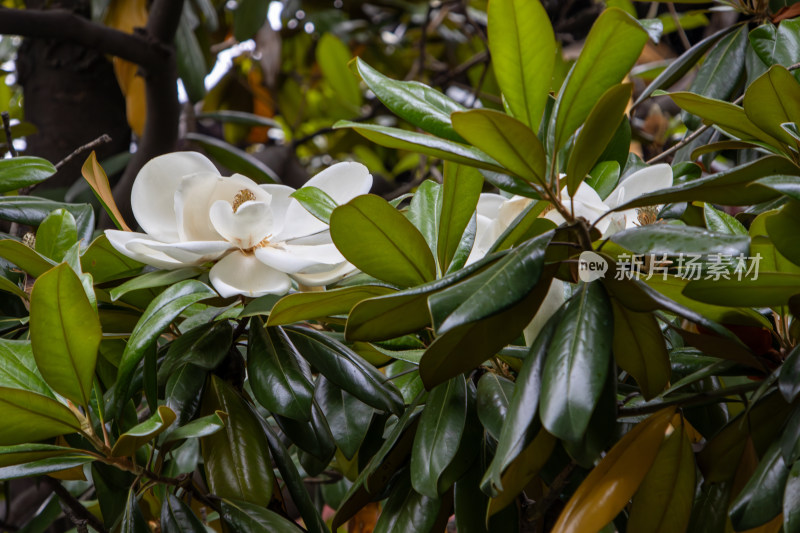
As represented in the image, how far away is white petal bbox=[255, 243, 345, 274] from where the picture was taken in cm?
61

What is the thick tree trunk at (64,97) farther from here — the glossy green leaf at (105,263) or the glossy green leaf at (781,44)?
the glossy green leaf at (781,44)

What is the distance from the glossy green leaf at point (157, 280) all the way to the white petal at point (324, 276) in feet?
0.26

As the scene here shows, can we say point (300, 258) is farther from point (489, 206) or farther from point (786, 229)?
point (786, 229)

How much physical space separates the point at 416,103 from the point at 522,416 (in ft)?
0.74

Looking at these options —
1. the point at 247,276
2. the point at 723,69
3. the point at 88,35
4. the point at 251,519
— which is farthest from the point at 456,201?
the point at 88,35

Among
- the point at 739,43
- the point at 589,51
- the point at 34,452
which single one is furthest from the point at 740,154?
the point at 34,452

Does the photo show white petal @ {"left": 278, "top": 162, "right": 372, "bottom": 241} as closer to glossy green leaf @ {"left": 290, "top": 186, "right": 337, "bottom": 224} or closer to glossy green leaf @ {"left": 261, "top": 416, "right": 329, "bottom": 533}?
glossy green leaf @ {"left": 290, "top": 186, "right": 337, "bottom": 224}

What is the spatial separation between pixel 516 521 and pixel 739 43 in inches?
27.0

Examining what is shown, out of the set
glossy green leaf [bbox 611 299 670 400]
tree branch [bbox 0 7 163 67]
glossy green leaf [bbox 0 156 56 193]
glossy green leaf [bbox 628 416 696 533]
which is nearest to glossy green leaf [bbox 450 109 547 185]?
glossy green leaf [bbox 611 299 670 400]

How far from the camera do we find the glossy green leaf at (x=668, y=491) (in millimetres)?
527

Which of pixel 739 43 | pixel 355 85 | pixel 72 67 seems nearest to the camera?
pixel 739 43

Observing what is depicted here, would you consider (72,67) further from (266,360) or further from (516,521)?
(516,521)

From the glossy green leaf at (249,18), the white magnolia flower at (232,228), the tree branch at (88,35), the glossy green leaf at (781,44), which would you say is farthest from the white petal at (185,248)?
the glossy green leaf at (249,18)

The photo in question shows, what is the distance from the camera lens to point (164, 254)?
62cm
